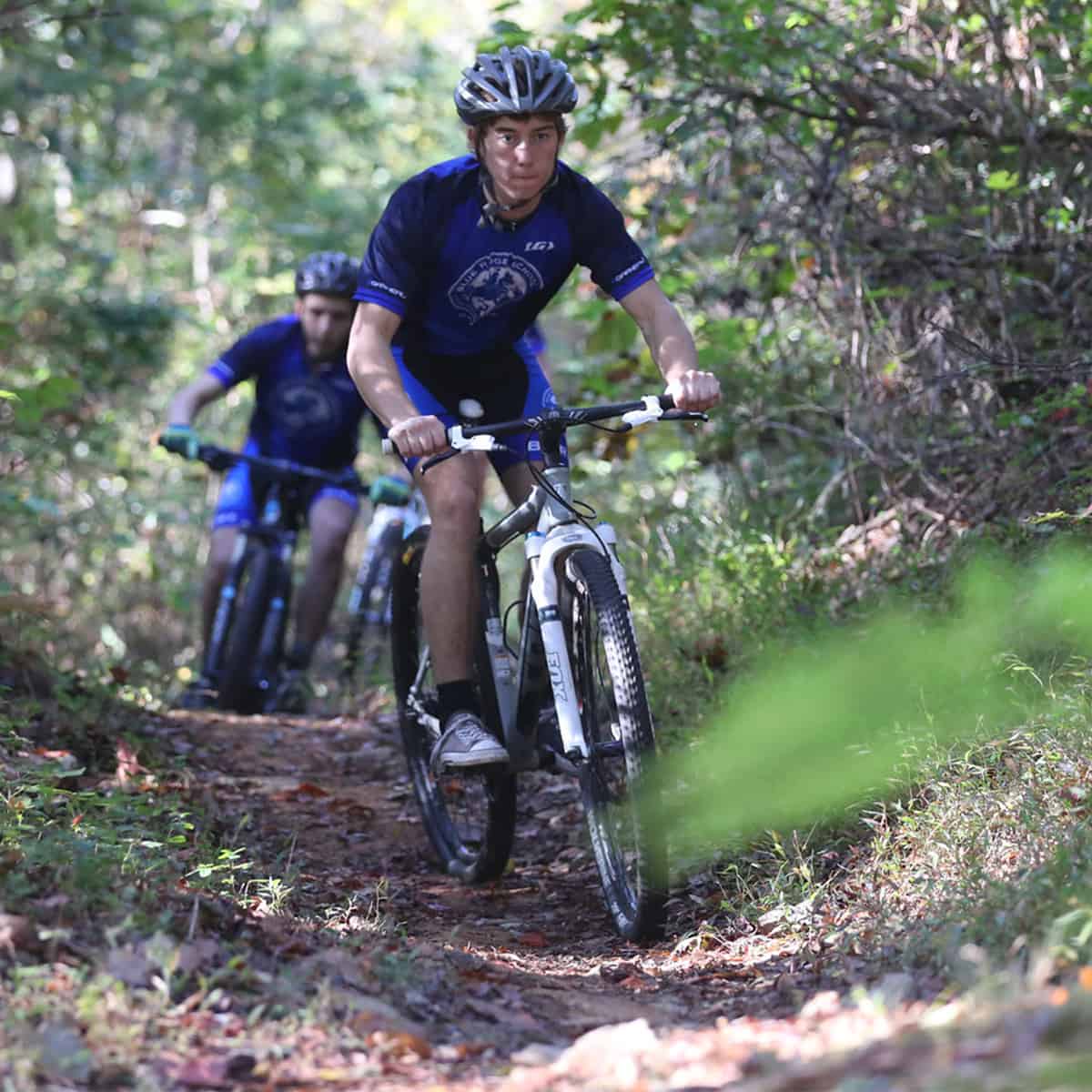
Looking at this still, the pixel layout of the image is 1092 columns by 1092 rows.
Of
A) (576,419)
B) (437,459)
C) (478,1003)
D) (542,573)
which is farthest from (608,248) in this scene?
(478,1003)

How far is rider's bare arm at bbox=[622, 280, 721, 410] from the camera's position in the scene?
4260 mm

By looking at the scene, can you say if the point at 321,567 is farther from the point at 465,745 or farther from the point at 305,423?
the point at 465,745

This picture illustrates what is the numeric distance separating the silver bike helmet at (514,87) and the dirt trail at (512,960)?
238cm

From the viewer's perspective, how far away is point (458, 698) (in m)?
4.76

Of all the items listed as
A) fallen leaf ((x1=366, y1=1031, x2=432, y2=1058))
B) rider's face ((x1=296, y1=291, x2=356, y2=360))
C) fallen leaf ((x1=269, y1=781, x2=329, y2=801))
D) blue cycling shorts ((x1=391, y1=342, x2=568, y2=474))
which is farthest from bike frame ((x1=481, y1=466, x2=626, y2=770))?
rider's face ((x1=296, y1=291, x2=356, y2=360))

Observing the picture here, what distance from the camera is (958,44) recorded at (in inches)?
270

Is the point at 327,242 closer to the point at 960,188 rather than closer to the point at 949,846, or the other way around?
the point at 960,188

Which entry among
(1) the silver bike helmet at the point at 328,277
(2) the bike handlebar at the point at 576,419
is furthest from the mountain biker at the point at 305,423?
(2) the bike handlebar at the point at 576,419

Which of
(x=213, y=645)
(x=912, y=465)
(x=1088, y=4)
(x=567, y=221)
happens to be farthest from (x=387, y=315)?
(x=213, y=645)

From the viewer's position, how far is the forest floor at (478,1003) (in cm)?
Result: 237

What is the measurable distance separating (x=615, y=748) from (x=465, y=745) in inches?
25.7

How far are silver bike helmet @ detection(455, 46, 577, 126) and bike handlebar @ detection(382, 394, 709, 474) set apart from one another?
3.24ft

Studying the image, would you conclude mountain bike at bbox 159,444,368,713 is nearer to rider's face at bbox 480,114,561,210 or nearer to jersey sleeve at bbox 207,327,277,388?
jersey sleeve at bbox 207,327,277,388

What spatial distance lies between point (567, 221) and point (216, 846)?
7.60 ft
